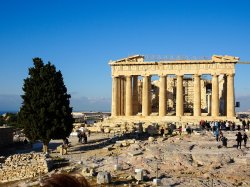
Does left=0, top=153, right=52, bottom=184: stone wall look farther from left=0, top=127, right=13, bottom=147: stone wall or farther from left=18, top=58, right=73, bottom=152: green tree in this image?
left=0, top=127, right=13, bottom=147: stone wall

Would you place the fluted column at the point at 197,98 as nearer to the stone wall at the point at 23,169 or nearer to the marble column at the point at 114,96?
the marble column at the point at 114,96

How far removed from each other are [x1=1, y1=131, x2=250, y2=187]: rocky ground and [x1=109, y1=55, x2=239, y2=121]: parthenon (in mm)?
20091

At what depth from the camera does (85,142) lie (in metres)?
38.5

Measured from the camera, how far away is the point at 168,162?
25938 millimetres

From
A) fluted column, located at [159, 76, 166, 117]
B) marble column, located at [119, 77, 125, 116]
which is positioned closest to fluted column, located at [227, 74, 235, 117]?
fluted column, located at [159, 76, 166, 117]

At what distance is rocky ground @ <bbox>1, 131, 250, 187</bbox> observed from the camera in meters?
21.8

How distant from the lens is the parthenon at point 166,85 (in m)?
55.9

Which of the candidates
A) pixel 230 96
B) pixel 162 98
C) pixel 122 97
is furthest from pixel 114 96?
pixel 230 96

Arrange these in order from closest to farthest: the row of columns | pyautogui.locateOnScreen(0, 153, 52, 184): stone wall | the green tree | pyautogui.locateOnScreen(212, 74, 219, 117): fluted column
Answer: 1. pyautogui.locateOnScreen(0, 153, 52, 184): stone wall
2. the green tree
3. pyautogui.locateOnScreen(212, 74, 219, 117): fluted column
4. the row of columns

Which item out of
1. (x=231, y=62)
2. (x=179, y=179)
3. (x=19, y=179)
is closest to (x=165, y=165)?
(x=179, y=179)

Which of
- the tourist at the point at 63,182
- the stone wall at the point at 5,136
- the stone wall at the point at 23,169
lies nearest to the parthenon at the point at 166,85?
the stone wall at the point at 5,136

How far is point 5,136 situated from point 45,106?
265 inches

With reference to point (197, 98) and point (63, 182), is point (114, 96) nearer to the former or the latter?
point (197, 98)

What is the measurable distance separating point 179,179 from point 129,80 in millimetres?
38555
